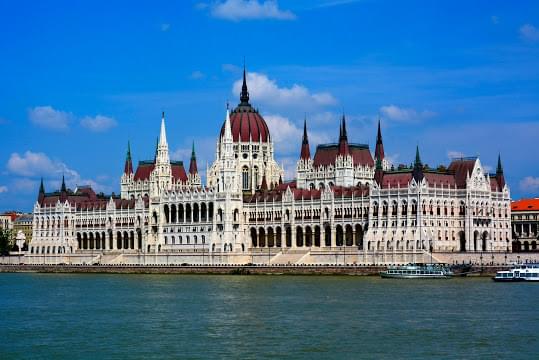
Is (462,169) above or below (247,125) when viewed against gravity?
below

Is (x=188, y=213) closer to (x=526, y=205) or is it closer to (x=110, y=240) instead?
(x=110, y=240)

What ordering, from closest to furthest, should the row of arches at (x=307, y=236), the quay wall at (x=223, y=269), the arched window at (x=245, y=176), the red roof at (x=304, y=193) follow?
the quay wall at (x=223, y=269) < the row of arches at (x=307, y=236) < the red roof at (x=304, y=193) < the arched window at (x=245, y=176)

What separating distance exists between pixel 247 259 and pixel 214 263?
3929 millimetres

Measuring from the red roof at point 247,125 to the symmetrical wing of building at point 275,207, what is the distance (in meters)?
0.14

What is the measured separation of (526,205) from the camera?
492ft

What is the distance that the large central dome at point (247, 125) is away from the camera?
15662cm

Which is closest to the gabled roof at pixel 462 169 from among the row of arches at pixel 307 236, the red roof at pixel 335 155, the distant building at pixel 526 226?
the row of arches at pixel 307 236

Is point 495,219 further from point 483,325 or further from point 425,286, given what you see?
point 483,325

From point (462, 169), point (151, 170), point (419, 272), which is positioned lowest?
point (419, 272)

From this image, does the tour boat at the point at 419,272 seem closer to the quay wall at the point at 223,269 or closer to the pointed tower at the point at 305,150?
the quay wall at the point at 223,269

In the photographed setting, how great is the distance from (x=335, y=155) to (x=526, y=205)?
26125 mm

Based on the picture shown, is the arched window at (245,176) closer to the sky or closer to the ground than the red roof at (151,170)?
closer to the ground

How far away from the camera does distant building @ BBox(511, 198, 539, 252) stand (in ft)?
478

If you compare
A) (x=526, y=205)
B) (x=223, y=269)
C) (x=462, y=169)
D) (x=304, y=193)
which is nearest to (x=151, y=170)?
(x=304, y=193)
